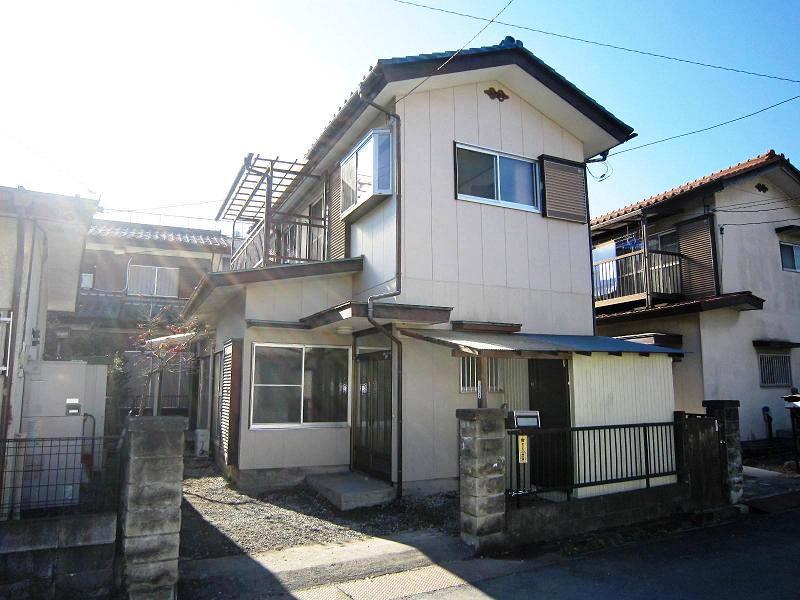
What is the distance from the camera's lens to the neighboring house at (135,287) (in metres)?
16.3

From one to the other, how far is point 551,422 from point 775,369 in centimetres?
835

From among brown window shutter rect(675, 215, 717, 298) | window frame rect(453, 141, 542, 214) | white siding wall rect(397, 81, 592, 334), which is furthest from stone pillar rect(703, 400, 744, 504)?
brown window shutter rect(675, 215, 717, 298)

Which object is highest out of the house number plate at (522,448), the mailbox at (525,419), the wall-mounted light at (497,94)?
the wall-mounted light at (497,94)

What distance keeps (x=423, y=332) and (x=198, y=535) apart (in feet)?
13.0

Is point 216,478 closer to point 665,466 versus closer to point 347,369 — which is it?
point 347,369

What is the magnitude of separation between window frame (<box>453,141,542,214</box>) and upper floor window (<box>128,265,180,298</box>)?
14.9m

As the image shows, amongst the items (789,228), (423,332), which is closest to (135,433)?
(423,332)

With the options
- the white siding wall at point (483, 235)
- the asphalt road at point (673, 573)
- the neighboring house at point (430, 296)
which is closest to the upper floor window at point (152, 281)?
the neighboring house at point (430, 296)

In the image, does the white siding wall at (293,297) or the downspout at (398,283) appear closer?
the downspout at (398,283)

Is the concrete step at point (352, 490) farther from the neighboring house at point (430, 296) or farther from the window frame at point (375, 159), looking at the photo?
the window frame at point (375, 159)

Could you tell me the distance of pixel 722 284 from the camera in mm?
12961

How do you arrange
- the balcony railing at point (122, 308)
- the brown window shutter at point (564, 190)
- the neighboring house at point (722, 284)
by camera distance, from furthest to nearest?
the balcony railing at point (122, 308) < the neighboring house at point (722, 284) < the brown window shutter at point (564, 190)

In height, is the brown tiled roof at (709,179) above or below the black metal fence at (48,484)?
above

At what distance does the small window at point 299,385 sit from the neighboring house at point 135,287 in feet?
20.4
